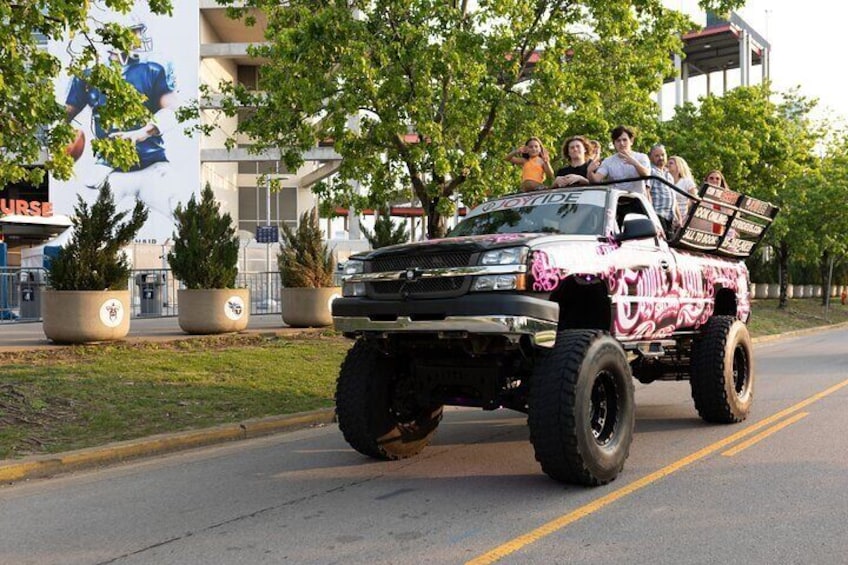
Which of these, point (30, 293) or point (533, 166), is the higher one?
point (533, 166)

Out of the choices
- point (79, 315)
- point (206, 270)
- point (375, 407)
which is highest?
point (206, 270)

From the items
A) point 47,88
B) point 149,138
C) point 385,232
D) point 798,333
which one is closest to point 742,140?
point 798,333

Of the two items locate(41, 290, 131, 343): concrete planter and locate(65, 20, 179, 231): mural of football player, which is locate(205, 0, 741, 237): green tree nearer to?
locate(41, 290, 131, 343): concrete planter

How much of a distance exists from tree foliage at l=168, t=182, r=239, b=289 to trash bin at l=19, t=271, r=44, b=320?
5958 mm

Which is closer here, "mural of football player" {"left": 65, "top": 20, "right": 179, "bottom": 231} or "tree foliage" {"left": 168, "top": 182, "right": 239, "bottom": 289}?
"tree foliage" {"left": 168, "top": 182, "right": 239, "bottom": 289}

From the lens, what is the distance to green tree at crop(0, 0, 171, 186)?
28.5 feet

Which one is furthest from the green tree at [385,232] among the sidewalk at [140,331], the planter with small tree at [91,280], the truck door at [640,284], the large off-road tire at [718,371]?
the truck door at [640,284]

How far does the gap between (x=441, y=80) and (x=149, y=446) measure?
27.5 ft

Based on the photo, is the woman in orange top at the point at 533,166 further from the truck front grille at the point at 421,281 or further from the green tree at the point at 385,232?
the green tree at the point at 385,232

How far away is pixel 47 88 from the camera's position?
909cm

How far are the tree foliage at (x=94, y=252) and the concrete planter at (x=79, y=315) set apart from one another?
0.88 ft

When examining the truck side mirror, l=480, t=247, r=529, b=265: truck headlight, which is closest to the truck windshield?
the truck side mirror

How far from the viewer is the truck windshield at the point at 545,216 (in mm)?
6793

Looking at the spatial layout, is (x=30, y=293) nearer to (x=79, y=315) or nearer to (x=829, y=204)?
(x=79, y=315)
